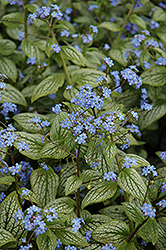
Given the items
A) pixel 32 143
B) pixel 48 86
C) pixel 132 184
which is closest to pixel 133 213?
pixel 132 184

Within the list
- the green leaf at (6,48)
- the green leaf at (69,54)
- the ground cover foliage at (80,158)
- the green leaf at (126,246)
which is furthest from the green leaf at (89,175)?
the green leaf at (6,48)

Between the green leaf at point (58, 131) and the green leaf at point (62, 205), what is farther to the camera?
the green leaf at point (58, 131)

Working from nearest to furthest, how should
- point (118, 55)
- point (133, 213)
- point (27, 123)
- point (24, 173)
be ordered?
point (133, 213) → point (24, 173) → point (27, 123) → point (118, 55)

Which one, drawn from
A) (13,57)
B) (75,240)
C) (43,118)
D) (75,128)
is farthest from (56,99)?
(75,240)

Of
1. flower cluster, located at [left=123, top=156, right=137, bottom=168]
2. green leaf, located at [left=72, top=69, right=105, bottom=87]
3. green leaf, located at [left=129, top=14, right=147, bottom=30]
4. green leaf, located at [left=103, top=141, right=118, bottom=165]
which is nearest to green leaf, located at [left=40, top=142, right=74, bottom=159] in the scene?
green leaf, located at [left=103, top=141, right=118, bottom=165]

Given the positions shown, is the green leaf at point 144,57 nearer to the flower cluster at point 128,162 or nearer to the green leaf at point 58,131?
the green leaf at point 58,131

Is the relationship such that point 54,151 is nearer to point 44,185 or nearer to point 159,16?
point 44,185

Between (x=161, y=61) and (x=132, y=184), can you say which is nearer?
(x=132, y=184)

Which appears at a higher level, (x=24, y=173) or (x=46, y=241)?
(x=46, y=241)
